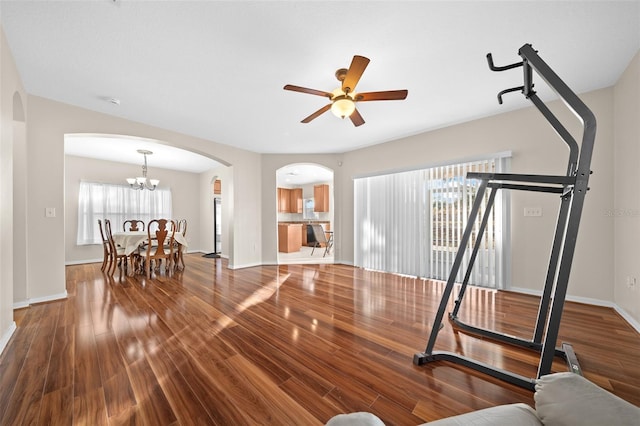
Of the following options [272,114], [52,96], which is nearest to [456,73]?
[272,114]

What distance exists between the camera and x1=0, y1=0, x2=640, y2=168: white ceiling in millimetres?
1798

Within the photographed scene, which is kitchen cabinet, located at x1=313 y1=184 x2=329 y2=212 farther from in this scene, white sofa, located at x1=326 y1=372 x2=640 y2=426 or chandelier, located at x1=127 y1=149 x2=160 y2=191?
white sofa, located at x1=326 y1=372 x2=640 y2=426

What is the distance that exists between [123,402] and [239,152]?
4591 mm

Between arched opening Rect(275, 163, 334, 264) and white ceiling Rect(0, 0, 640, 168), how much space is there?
179 inches

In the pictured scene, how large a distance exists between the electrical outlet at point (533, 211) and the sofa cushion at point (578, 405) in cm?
348

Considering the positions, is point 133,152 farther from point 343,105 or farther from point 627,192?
point 627,192

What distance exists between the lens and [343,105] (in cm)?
235

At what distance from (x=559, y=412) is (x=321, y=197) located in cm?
882

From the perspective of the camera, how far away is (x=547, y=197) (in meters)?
3.19

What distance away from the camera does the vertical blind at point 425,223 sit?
11.7 ft

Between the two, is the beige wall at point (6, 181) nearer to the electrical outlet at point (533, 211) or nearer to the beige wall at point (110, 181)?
the beige wall at point (110, 181)

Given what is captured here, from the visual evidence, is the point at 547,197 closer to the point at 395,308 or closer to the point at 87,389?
the point at 395,308

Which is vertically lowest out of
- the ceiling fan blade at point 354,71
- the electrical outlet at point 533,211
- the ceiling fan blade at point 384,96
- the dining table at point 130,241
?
the dining table at point 130,241

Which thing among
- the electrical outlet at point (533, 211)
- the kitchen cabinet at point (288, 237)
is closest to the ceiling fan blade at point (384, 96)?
the electrical outlet at point (533, 211)
